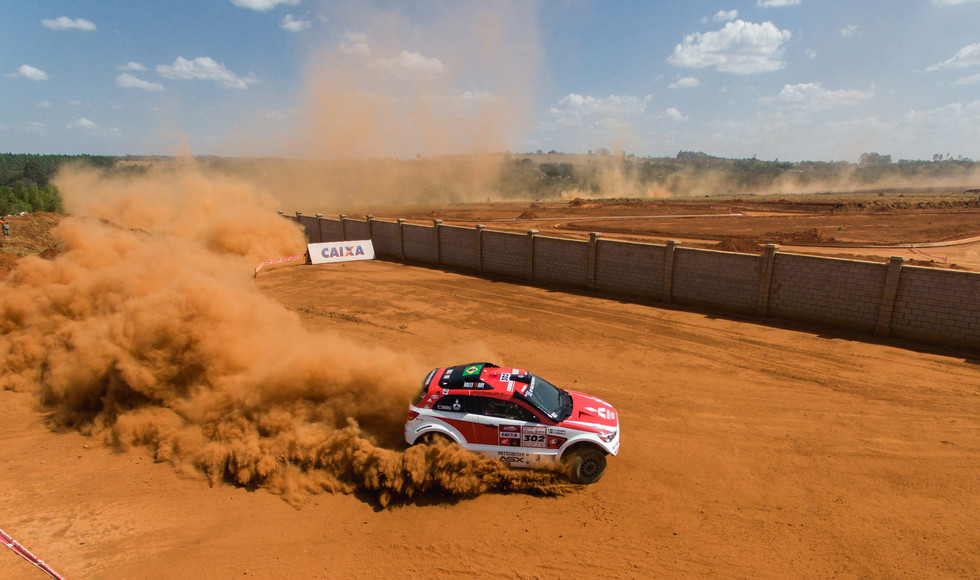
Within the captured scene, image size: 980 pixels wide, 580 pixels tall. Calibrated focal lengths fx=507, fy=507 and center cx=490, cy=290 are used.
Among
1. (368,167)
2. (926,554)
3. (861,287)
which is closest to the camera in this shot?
(926,554)

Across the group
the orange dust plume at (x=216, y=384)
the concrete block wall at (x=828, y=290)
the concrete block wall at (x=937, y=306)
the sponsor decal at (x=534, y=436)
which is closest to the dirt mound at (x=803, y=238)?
the concrete block wall at (x=828, y=290)

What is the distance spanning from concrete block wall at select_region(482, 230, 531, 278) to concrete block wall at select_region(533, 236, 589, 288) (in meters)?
0.56

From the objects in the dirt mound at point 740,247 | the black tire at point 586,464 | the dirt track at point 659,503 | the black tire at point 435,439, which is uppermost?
the dirt mound at point 740,247

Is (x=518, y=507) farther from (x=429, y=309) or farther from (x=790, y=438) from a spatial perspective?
(x=429, y=309)

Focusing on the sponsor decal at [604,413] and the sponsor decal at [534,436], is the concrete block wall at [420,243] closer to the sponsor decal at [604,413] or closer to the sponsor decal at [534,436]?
the sponsor decal at [604,413]

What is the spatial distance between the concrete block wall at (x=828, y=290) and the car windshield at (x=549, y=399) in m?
10.4

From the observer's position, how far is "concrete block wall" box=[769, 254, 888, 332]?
45.8ft

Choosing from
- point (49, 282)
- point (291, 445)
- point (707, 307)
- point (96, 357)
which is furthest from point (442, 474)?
point (49, 282)

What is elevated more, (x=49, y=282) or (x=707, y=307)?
(x=49, y=282)

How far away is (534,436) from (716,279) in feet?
38.1

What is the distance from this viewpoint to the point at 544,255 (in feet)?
70.1

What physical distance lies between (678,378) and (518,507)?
605 centimetres

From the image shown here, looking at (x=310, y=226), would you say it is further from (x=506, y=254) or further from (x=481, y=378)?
(x=481, y=378)

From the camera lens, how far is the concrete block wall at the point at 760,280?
12992mm
